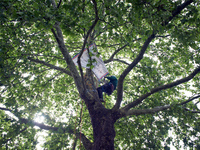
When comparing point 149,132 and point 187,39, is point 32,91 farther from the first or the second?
point 187,39

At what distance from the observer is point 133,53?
6.57 m

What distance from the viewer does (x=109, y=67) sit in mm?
8711

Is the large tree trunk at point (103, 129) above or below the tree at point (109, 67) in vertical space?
below

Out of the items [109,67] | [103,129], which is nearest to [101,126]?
[103,129]

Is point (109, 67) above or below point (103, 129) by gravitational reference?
A: above

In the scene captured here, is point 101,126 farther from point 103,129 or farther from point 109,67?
point 109,67

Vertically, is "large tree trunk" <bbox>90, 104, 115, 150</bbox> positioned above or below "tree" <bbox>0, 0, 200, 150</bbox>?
below

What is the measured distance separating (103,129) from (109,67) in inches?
210

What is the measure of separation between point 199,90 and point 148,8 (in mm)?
6141

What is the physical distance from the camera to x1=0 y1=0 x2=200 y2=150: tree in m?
3.28

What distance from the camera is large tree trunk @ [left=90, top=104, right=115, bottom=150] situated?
11.8 ft

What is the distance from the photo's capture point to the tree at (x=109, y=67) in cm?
328

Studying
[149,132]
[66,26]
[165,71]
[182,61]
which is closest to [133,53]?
[165,71]

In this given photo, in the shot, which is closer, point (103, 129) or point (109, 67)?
point (103, 129)
